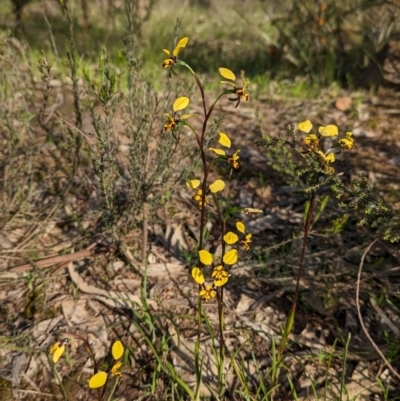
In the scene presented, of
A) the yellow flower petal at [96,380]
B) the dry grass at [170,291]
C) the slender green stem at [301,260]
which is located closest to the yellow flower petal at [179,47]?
the slender green stem at [301,260]

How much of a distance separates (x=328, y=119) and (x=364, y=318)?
1.96 meters

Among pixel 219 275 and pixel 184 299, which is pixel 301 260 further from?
pixel 184 299

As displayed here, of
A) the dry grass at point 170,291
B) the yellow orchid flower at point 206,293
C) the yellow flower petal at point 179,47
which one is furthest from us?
the dry grass at point 170,291

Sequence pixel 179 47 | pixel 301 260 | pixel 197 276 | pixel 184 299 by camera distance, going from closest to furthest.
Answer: pixel 179 47 < pixel 197 276 < pixel 301 260 < pixel 184 299

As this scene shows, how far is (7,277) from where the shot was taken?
2.10m

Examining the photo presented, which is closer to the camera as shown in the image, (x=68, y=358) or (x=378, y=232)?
(x=68, y=358)

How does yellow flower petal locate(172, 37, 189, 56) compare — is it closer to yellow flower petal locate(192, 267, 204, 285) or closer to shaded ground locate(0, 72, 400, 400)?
yellow flower petal locate(192, 267, 204, 285)

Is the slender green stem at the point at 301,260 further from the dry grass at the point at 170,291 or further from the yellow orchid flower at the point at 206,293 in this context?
the yellow orchid flower at the point at 206,293

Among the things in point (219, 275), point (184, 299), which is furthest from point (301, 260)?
point (184, 299)

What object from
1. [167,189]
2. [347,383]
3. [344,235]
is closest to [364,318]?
[347,383]

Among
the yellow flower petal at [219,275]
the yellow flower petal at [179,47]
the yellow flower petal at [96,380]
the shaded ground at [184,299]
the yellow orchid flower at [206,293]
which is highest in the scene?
the yellow flower petal at [179,47]

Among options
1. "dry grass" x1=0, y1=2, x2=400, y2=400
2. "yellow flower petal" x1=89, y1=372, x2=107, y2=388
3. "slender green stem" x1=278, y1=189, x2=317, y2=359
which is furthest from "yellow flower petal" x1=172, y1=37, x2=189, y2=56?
"yellow flower petal" x1=89, y1=372, x2=107, y2=388

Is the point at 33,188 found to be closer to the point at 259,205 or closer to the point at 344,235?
the point at 259,205

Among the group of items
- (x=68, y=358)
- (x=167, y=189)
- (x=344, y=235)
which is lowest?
(x=68, y=358)
